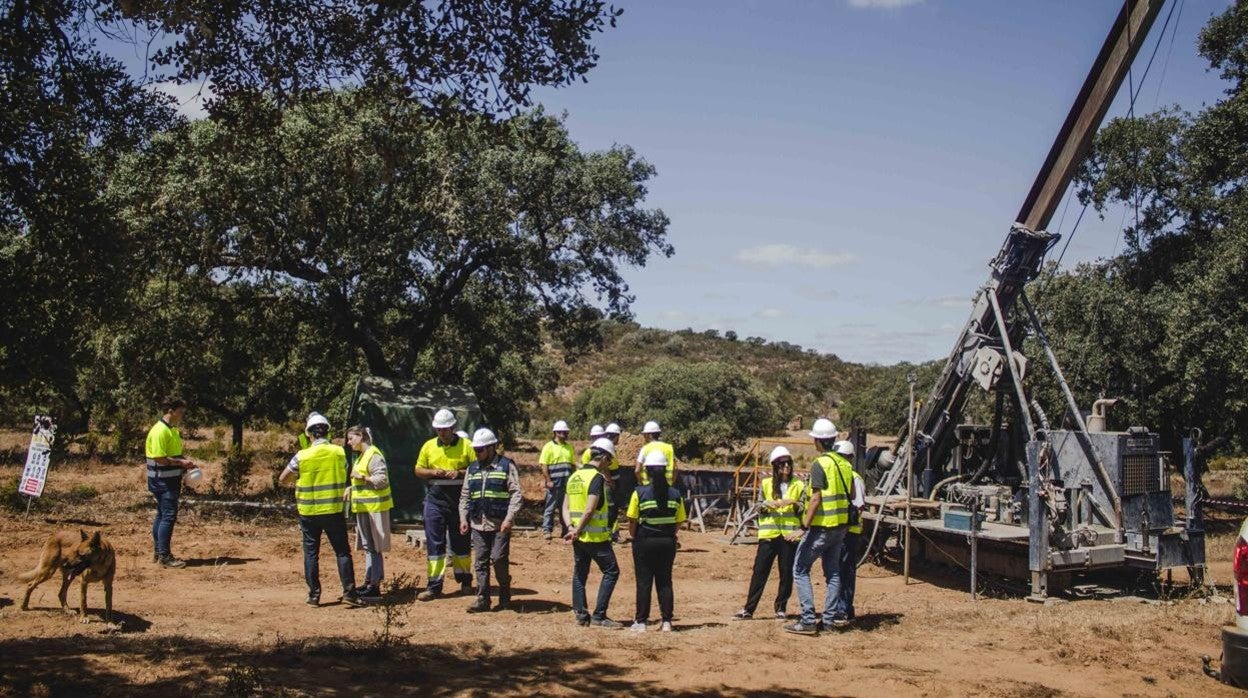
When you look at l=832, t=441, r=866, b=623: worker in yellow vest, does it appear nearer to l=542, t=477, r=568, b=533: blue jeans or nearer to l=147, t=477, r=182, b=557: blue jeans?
l=542, t=477, r=568, b=533: blue jeans

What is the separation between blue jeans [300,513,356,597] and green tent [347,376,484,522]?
5.97 m

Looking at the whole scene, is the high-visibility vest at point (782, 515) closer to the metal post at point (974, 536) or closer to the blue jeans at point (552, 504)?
the metal post at point (974, 536)

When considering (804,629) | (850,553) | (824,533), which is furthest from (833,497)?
(804,629)

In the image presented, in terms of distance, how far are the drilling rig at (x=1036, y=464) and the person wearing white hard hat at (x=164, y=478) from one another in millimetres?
9077

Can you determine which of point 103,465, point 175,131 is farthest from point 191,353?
point 175,131

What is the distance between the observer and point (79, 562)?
28.3ft

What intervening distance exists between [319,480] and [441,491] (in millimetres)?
1358

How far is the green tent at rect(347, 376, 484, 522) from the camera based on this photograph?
16234 millimetres

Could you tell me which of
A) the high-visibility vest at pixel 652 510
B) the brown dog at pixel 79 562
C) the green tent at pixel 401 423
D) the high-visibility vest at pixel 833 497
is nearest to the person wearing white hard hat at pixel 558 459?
the green tent at pixel 401 423

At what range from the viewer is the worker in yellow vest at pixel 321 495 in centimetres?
1000

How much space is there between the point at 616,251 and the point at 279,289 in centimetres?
615

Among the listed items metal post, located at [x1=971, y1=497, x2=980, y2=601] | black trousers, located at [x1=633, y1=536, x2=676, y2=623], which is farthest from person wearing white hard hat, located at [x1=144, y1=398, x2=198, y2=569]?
metal post, located at [x1=971, y1=497, x2=980, y2=601]

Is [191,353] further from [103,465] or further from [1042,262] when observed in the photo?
[1042,262]

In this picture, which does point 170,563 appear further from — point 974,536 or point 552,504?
point 974,536
